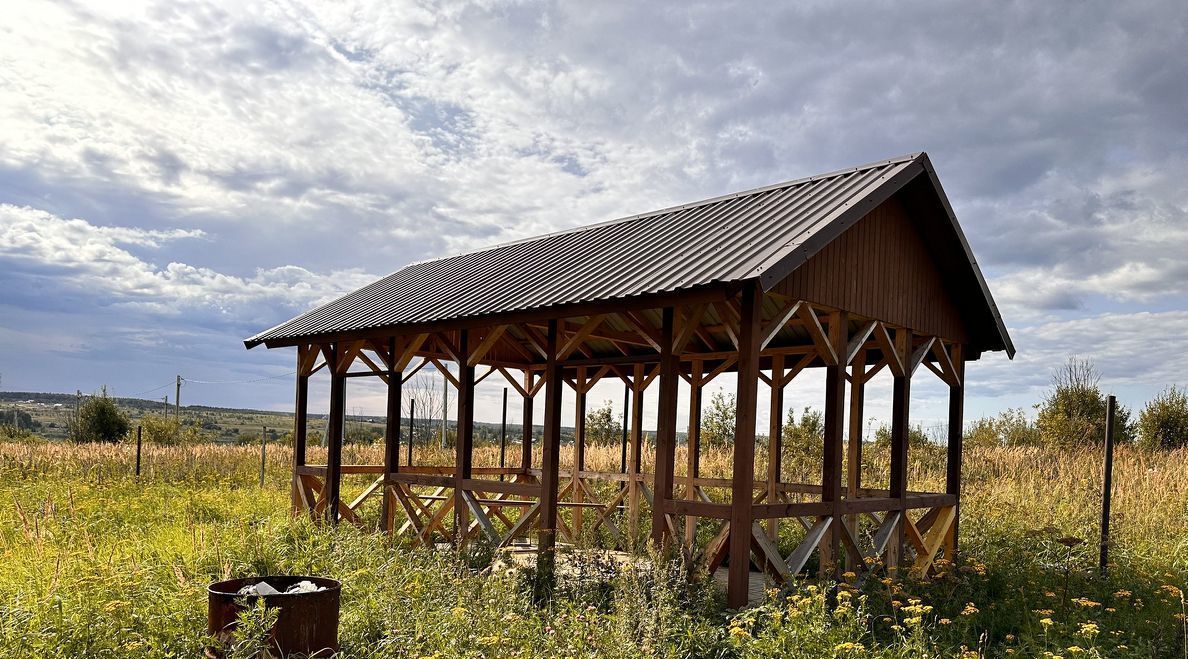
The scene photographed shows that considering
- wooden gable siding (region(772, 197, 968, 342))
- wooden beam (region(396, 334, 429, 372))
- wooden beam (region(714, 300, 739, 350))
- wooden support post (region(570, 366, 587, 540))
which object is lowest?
wooden support post (region(570, 366, 587, 540))

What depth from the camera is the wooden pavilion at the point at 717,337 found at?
Result: 775 centimetres

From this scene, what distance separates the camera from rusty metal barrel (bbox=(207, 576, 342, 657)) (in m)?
6.07

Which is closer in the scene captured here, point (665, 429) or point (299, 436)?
point (665, 429)

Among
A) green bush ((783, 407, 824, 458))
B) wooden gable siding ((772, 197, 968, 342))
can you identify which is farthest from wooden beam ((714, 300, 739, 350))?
green bush ((783, 407, 824, 458))

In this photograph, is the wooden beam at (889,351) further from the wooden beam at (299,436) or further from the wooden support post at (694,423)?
the wooden beam at (299,436)

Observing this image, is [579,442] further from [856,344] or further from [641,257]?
[856,344]

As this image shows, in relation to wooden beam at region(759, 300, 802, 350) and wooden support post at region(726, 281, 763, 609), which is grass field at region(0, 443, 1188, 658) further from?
wooden beam at region(759, 300, 802, 350)

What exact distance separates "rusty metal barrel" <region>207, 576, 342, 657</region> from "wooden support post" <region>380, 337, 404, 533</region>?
5.15 metres

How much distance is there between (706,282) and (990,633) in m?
3.78

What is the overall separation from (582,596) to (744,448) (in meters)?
1.80

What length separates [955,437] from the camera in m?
10.9

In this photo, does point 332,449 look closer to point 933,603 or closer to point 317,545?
point 317,545

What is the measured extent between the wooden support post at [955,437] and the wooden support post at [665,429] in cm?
427

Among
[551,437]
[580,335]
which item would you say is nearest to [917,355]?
[580,335]
